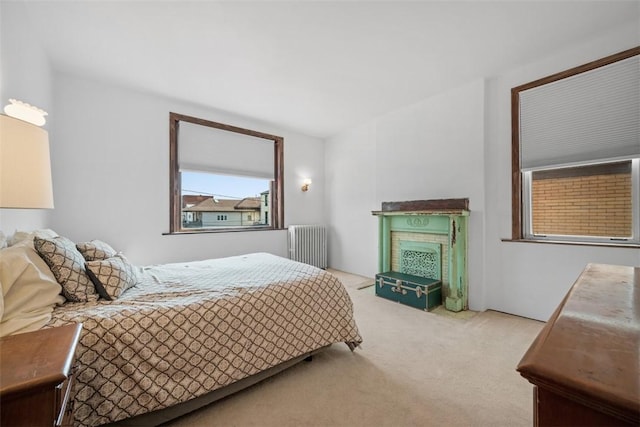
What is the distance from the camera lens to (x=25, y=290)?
47.5 inches

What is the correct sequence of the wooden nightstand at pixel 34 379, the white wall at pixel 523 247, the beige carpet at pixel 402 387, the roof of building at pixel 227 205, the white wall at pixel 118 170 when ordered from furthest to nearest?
the roof of building at pixel 227 205 < the white wall at pixel 118 170 < the white wall at pixel 523 247 < the beige carpet at pixel 402 387 < the wooden nightstand at pixel 34 379

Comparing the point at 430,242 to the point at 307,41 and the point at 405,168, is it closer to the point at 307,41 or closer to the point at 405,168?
the point at 405,168

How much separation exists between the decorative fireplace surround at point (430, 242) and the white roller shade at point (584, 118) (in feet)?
2.99

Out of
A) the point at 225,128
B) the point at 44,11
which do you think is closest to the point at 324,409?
the point at 44,11

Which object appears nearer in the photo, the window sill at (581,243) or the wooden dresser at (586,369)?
the wooden dresser at (586,369)

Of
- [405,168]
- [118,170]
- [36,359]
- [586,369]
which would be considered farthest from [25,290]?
[405,168]

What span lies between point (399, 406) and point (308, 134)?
434cm

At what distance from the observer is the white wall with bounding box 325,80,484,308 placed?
9.76 ft

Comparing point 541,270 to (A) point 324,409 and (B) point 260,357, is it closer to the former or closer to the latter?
(A) point 324,409

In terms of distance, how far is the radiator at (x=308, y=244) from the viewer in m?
4.49

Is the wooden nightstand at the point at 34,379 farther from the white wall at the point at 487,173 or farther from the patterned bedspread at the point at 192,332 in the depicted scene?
the white wall at the point at 487,173

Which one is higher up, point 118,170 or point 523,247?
point 118,170

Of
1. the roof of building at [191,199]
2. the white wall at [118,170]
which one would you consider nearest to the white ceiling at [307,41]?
the white wall at [118,170]

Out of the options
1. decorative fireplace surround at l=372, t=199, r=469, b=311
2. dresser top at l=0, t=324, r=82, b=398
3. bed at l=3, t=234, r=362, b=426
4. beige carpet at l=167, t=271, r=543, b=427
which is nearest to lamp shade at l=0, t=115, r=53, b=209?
dresser top at l=0, t=324, r=82, b=398
